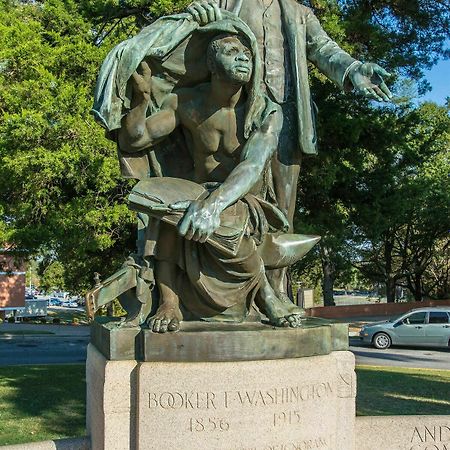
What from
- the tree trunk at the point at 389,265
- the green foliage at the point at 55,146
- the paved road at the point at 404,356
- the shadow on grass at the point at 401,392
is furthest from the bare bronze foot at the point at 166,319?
the tree trunk at the point at 389,265

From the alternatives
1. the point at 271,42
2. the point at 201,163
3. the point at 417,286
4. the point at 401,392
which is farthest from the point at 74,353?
the point at 417,286

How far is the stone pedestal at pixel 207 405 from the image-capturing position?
3221 mm

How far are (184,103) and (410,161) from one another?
11148 millimetres

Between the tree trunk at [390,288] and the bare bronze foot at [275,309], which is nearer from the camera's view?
the bare bronze foot at [275,309]

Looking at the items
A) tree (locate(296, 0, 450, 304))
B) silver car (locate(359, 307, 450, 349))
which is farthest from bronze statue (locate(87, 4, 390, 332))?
silver car (locate(359, 307, 450, 349))

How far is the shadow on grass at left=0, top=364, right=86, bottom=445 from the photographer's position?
7.21 meters

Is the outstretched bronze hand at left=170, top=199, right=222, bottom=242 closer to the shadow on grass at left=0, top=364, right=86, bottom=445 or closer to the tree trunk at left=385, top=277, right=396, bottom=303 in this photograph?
the shadow on grass at left=0, top=364, right=86, bottom=445

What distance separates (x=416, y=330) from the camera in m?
19.8

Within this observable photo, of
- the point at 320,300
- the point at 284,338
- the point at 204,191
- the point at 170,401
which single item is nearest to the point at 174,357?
the point at 170,401

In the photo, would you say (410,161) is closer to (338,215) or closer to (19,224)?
(338,215)

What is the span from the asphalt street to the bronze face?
39.9ft

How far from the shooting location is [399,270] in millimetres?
35375

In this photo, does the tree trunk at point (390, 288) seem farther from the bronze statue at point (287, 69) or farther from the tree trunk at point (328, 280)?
the bronze statue at point (287, 69)

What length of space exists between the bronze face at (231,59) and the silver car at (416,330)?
17.4m
